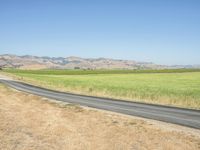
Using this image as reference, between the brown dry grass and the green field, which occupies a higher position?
the brown dry grass

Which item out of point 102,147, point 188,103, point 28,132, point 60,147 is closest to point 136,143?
point 102,147

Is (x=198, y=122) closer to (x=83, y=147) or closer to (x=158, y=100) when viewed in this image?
(x=83, y=147)

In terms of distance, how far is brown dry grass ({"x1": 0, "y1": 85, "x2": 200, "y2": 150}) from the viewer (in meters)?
12.9

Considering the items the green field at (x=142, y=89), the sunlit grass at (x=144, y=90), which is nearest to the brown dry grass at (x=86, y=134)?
the green field at (x=142, y=89)

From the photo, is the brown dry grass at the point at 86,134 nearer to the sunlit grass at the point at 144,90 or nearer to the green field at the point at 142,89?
the green field at the point at 142,89

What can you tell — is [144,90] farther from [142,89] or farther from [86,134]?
[86,134]

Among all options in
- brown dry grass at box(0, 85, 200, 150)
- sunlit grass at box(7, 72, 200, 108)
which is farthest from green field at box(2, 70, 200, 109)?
brown dry grass at box(0, 85, 200, 150)

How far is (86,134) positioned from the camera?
49.1 feet

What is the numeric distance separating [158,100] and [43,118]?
680 inches

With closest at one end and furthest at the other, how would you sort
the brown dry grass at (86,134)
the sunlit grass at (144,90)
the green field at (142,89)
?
the brown dry grass at (86,134) < the sunlit grass at (144,90) < the green field at (142,89)

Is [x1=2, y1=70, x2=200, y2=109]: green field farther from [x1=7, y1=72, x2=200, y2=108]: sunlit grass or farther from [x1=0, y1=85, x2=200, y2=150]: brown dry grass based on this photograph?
[x1=0, y1=85, x2=200, y2=150]: brown dry grass

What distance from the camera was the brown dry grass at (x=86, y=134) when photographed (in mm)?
12938

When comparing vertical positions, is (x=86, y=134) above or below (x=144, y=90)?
above

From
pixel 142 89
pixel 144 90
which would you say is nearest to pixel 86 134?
pixel 144 90
